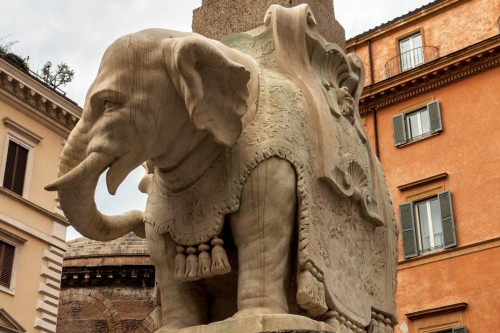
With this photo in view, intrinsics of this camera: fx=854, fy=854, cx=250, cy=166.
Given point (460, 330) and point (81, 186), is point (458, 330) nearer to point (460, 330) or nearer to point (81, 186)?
point (460, 330)

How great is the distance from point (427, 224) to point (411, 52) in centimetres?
467

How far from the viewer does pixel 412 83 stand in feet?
67.6

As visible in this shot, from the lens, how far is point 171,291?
3.09 metres

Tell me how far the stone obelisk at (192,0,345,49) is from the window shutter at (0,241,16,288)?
16.6 m

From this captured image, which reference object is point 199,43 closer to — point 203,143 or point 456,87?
point 203,143

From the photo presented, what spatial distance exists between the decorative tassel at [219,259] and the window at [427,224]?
1643 centimetres

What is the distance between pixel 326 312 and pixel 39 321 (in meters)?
18.1

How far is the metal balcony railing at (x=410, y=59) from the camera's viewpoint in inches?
824

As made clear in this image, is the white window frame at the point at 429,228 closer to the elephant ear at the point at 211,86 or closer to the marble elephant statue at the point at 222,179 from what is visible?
the marble elephant statue at the point at 222,179

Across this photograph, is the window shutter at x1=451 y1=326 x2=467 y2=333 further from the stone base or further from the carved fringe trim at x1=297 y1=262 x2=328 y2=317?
the stone base

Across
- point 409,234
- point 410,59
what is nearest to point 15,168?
point 409,234

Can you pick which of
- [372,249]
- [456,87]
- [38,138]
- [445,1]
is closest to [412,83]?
[456,87]

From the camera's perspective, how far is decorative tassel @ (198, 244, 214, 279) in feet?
9.47

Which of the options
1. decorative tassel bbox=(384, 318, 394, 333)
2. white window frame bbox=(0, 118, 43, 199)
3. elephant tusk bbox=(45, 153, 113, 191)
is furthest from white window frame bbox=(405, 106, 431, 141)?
elephant tusk bbox=(45, 153, 113, 191)
